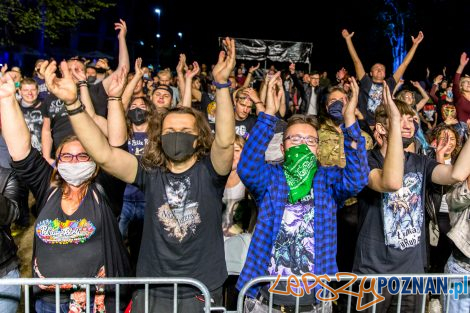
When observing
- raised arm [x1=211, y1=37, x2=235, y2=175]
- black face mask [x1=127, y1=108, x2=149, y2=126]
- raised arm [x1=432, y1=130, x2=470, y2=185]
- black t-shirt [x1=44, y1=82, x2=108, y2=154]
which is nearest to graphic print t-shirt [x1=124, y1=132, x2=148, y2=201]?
black face mask [x1=127, y1=108, x2=149, y2=126]

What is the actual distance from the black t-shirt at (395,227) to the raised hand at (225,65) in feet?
4.86

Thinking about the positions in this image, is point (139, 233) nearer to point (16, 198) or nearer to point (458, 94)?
point (16, 198)

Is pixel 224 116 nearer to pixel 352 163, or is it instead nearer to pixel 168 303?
pixel 352 163

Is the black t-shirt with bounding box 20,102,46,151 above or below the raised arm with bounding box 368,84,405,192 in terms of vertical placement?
above

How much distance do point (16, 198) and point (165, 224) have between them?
3.93 feet

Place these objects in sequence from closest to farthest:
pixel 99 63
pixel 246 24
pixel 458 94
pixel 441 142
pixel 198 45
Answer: pixel 441 142
pixel 458 94
pixel 99 63
pixel 246 24
pixel 198 45

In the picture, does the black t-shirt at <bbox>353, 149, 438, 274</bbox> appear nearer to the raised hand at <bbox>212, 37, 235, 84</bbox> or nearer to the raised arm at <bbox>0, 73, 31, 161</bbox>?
the raised hand at <bbox>212, 37, 235, 84</bbox>

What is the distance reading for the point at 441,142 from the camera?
4797 millimetres

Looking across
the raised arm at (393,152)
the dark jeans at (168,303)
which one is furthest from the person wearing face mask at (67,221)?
the raised arm at (393,152)

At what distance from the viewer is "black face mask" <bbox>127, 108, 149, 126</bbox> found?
547 cm

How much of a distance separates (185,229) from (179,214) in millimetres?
106

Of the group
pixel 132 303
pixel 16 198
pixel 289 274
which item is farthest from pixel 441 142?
pixel 16 198

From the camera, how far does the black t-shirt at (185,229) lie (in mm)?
3010

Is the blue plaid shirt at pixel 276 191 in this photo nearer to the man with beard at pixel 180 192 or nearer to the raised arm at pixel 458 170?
the man with beard at pixel 180 192
